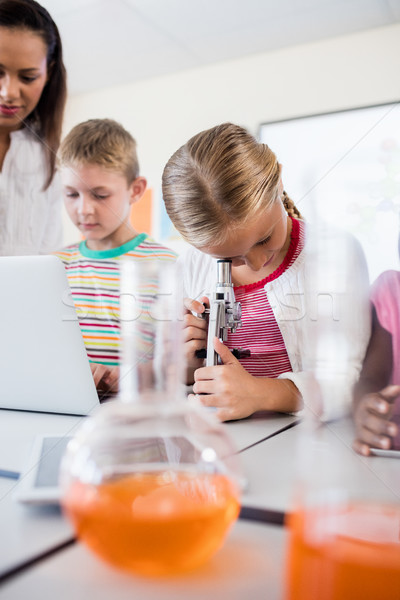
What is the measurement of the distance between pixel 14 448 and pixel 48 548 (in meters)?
0.27

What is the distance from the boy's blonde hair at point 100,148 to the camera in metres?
1.45

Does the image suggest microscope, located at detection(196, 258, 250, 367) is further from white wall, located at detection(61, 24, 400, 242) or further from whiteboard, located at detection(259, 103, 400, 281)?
white wall, located at detection(61, 24, 400, 242)

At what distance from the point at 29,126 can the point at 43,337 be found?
993mm

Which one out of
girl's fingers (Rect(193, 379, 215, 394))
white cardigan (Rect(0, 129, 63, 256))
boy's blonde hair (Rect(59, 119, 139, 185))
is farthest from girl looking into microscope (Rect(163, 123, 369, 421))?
white cardigan (Rect(0, 129, 63, 256))

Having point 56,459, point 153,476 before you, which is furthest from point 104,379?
point 153,476

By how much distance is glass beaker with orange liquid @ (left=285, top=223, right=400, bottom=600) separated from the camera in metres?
0.26

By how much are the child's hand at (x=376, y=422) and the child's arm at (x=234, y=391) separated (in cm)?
24

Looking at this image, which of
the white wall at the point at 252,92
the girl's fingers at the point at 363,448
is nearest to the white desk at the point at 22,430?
the girl's fingers at the point at 363,448

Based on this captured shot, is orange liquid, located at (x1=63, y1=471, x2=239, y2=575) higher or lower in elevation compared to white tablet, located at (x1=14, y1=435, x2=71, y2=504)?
higher

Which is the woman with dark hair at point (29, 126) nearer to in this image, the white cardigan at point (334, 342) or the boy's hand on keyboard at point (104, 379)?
the boy's hand on keyboard at point (104, 379)

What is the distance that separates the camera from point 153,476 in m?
0.35

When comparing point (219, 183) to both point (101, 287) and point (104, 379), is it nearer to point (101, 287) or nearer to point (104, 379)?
point (104, 379)

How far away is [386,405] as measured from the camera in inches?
20.0

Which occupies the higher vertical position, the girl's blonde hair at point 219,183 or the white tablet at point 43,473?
the girl's blonde hair at point 219,183
